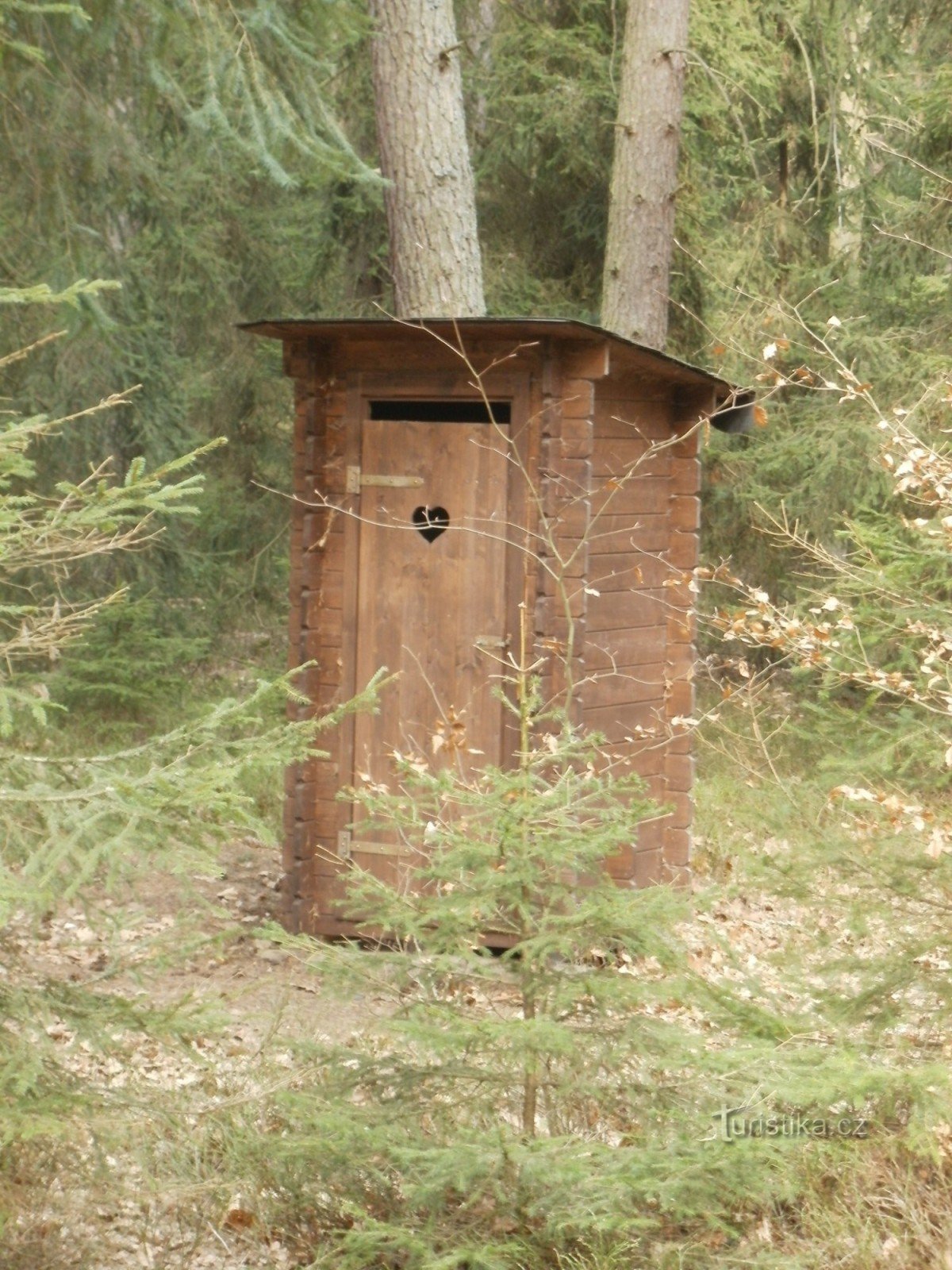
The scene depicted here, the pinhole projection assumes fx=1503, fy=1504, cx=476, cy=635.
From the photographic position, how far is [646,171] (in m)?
10.8

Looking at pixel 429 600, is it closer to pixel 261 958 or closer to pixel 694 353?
pixel 261 958

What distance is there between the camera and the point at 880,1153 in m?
4.00

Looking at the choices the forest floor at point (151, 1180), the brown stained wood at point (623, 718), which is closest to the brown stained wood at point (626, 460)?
the brown stained wood at point (623, 718)

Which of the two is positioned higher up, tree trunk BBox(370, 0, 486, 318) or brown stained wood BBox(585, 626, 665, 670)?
tree trunk BBox(370, 0, 486, 318)

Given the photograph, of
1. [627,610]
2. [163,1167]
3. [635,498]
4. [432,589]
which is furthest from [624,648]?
[163,1167]

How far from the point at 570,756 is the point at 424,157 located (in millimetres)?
6063

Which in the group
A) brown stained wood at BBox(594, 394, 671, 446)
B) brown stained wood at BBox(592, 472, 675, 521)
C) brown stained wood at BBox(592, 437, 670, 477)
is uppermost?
brown stained wood at BBox(594, 394, 671, 446)

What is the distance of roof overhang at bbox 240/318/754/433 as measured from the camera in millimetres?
6363

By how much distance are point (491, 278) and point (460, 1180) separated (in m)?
9.59

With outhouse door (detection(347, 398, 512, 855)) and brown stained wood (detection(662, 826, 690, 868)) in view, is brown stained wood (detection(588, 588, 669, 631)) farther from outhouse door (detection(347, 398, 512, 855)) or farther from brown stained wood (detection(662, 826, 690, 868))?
brown stained wood (detection(662, 826, 690, 868))

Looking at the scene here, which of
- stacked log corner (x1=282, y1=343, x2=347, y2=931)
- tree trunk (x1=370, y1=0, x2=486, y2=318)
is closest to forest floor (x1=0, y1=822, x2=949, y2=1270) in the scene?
stacked log corner (x1=282, y1=343, x2=347, y2=931)

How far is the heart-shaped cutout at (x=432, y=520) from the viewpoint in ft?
22.6

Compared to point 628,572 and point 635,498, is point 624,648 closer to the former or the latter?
point 628,572

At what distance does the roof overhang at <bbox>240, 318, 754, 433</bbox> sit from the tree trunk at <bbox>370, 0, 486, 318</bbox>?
7.10ft
